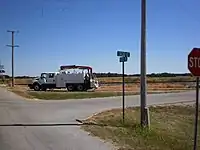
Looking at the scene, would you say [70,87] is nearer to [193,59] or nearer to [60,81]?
[60,81]

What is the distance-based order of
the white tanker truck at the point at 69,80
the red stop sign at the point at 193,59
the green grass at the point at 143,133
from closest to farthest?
the red stop sign at the point at 193,59
the green grass at the point at 143,133
the white tanker truck at the point at 69,80

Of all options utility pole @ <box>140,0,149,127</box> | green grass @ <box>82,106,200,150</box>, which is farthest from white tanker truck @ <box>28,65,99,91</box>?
utility pole @ <box>140,0,149,127</box>

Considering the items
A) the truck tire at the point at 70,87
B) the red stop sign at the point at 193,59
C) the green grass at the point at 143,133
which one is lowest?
the green grass at the point at 143,133

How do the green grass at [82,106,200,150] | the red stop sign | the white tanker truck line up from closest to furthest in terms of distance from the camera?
the red stop sign → the green grass at [82,106,200,150] → the white tanker truck

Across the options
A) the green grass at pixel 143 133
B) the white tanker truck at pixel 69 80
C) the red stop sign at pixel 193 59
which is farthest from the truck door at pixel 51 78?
the red stop sign at pixel 193 59

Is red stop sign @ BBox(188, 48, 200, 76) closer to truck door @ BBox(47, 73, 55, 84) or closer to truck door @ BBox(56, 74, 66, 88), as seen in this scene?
truck door @ BBox(56, 74, 66, 88)

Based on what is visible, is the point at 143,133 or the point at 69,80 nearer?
the point at 143,133

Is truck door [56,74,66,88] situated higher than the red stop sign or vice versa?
the red stop sign

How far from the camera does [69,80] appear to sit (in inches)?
1816

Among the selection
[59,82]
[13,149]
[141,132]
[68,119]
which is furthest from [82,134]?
[59,82]

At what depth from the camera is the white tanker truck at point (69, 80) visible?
150ft

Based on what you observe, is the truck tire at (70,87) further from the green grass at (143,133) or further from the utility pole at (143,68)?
the utility pole at (143,68)

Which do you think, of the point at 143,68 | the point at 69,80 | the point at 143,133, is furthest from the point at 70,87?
the point at 143,133

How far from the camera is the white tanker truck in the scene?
45750mm
